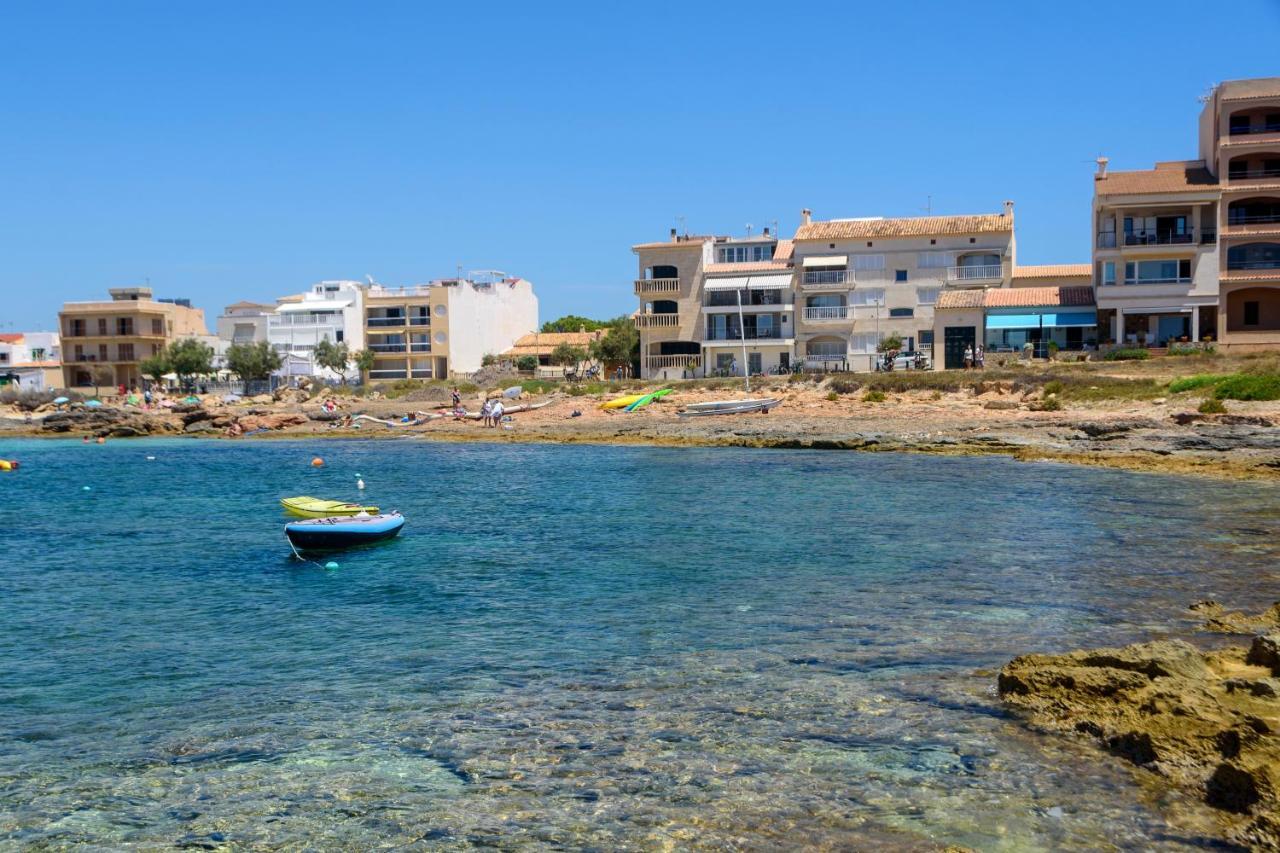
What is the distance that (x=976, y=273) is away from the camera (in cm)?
6712

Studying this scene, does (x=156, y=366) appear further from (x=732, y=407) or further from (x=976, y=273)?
(x=976, y=273)

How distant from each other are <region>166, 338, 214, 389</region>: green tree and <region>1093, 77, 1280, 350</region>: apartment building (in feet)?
207

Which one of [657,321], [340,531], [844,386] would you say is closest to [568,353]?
[657,321]

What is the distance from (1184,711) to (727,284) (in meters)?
62.7

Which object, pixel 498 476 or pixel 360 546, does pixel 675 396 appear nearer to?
pixel 498 476

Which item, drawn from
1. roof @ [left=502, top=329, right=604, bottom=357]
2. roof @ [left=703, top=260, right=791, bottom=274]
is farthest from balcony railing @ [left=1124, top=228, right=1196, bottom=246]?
roof @ [left=502, top=329, right=604, bottom=357]

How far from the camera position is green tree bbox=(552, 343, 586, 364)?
85.6m

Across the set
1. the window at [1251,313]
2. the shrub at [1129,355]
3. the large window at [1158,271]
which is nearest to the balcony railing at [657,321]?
the large window at [1158,271]

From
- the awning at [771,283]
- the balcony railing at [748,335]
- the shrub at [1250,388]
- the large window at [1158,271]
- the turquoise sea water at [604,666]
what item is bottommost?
the turquoise sea water at [604,666]

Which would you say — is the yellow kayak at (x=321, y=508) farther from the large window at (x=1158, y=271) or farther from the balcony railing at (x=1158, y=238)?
the balcony railing at (x=1158, y=238)

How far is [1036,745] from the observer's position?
10664 mm

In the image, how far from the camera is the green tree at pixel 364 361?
87875mm

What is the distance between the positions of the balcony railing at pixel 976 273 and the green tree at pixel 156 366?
58.2 meters

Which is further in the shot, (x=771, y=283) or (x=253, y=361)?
(x=253, y=361)
